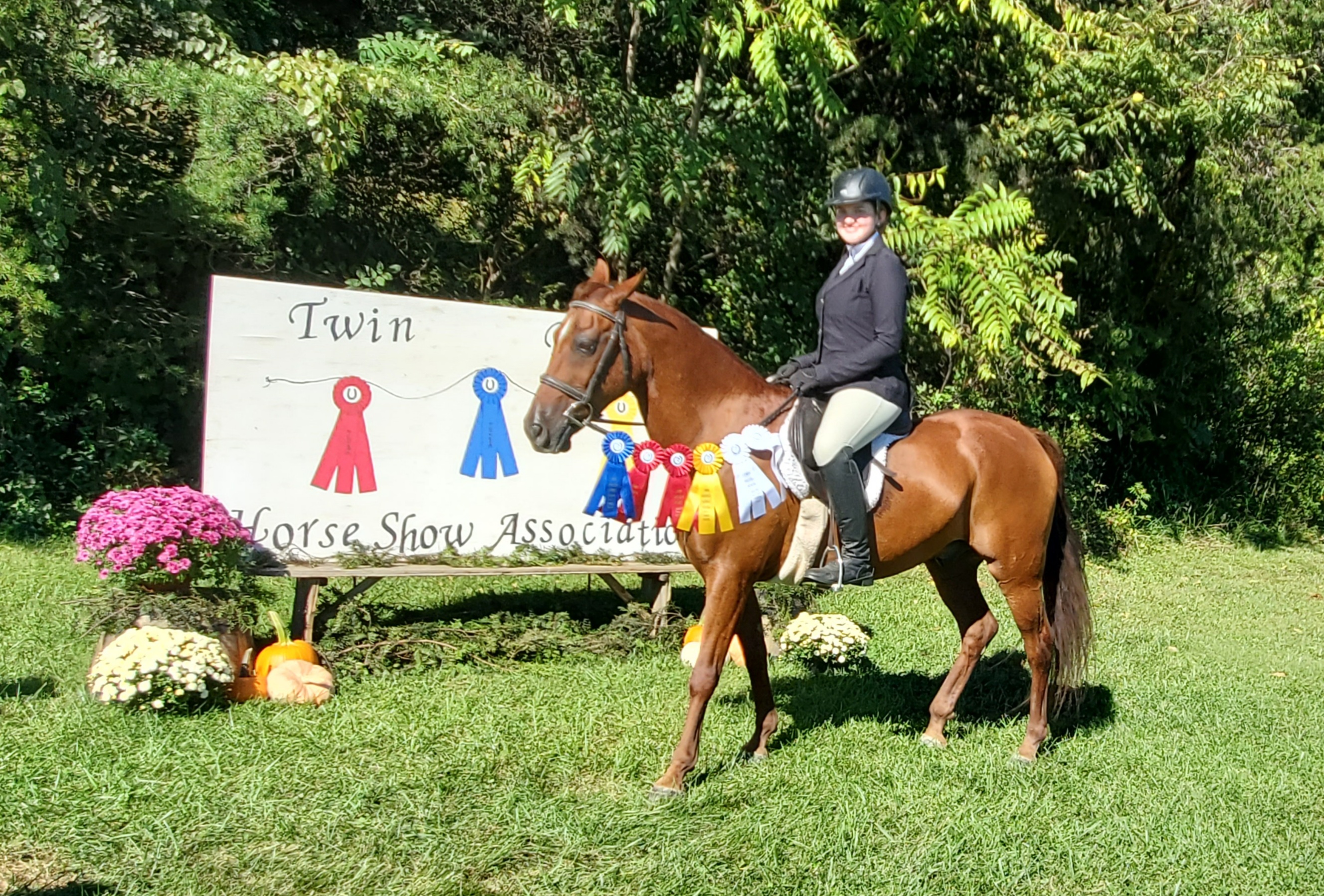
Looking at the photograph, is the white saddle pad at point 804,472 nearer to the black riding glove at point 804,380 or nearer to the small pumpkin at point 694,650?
the black riding glove at point 804,380

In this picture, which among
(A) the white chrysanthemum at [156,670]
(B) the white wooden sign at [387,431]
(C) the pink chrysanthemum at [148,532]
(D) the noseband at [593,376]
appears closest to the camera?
(D) the noseband at [593,376]

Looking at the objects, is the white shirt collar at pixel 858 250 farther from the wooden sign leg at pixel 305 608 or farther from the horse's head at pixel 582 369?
the wooden sign leg at pixel 305 608

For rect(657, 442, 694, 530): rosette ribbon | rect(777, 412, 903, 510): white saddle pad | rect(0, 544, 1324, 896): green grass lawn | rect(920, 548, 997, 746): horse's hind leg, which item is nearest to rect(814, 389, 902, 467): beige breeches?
rect(777, 412, 903, 510): white saddle pad

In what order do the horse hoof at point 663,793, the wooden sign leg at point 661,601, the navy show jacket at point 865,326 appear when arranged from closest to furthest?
the horse hoof at point 663,793 → the navy show jacket at point 865,326 → the wooden sign leg at point 661,601

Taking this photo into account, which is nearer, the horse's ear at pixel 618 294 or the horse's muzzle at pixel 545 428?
the horse's muzzle at pixel 545 428

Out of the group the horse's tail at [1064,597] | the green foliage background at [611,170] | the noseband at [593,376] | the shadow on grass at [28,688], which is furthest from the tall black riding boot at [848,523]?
the shadow on grass at [28,688]

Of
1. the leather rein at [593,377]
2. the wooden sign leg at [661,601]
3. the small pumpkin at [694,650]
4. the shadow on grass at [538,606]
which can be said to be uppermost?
the leather rein at [593,377]

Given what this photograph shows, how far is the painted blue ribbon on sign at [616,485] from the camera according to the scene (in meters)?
5.36

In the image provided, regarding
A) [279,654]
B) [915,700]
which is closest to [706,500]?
[915,700]

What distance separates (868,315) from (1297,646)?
6.71m

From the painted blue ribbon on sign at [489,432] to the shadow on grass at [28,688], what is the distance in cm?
281

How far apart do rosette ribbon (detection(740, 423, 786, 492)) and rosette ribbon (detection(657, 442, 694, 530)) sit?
31 cm

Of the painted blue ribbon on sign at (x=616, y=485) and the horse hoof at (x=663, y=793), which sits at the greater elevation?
the painted blue ribbon on sign at (x=616, y=485)

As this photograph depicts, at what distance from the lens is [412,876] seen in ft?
13.9
